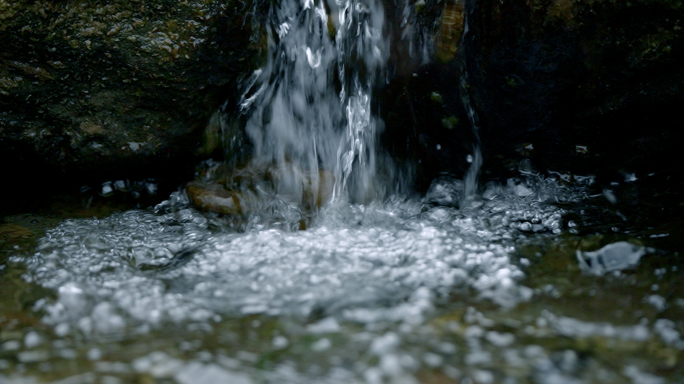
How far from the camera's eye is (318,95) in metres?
3.41

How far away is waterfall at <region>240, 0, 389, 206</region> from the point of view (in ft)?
10.6

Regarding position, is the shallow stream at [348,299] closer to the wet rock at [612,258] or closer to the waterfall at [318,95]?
the wet rock at [612,258]

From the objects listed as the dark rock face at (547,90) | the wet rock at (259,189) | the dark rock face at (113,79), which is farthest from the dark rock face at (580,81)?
the dark rock face at (113,79)

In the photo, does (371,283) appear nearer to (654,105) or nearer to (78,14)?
(654,105)

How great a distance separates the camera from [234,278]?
2416 millimetres

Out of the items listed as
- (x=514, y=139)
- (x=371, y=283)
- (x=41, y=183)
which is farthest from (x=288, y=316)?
(x=41, y=183)

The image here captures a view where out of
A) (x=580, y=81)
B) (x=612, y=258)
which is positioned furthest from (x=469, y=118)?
(x=612, y=258)

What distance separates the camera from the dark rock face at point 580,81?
2.86 metres

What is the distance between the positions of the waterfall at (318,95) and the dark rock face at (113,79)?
196mm

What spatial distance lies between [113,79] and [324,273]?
1.76 metres

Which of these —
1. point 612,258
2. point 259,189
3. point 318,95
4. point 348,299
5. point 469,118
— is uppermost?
point 318,95

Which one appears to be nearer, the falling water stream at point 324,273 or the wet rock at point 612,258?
the falling water stream at point 324,273

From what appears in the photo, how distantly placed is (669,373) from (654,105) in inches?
71.6

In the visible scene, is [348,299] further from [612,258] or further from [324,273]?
[612,258]
